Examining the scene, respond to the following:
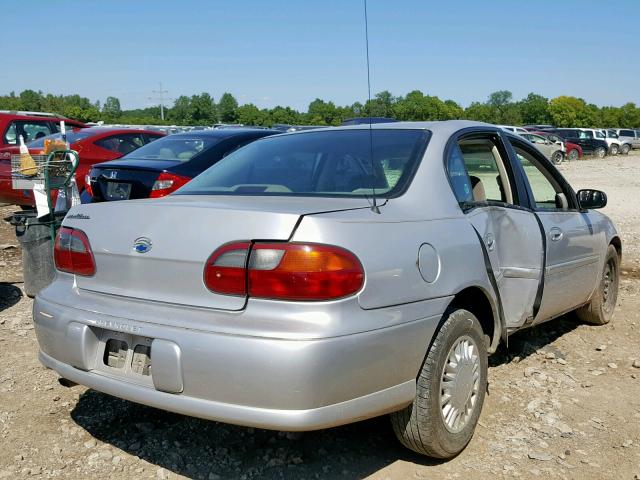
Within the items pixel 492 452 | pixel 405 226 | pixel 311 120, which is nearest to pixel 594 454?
pixel 492 452

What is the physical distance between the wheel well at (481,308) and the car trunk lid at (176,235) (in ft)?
2.57

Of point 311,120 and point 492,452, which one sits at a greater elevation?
point 311,120

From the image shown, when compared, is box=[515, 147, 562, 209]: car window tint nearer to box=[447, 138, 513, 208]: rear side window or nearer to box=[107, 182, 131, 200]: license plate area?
box=[447, 138, 513, 208]: rear side window

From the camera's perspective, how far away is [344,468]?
3104 mm

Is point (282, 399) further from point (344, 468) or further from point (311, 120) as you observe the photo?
point (311, 120)

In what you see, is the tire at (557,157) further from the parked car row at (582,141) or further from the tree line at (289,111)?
the tree line at (289,111)

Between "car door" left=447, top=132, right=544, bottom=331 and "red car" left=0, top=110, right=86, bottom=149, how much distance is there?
31.8 ft

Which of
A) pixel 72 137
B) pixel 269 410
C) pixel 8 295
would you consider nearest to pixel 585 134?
pixel 72 137

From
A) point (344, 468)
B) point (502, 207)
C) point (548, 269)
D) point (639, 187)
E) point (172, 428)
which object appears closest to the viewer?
point (344, 468)

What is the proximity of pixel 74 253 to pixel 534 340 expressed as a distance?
137 inches

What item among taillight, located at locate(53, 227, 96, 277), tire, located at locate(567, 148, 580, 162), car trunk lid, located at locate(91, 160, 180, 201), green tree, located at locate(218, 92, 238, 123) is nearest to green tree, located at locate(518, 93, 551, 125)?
green tree, located at locate(218, 92, 238, 123)

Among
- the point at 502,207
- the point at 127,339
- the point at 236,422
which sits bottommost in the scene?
the point at 236,422

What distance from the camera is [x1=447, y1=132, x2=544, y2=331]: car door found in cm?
352

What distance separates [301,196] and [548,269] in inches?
73.0
